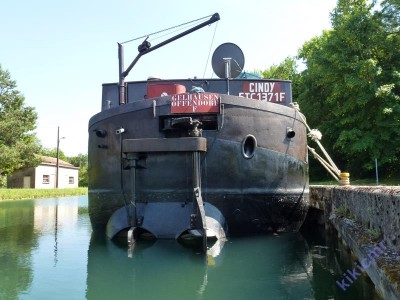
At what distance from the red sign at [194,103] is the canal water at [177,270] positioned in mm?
1958

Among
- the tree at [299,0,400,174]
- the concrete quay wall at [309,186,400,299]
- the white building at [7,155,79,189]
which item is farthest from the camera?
the white building at [7,155,79,189]

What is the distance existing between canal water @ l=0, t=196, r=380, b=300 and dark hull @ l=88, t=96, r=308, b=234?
19.9 inches

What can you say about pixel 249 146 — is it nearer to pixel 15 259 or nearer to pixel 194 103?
pixel 194 103

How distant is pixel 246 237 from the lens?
245 inches

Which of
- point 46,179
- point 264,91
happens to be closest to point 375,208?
point 264,91

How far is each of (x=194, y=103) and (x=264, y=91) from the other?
1.90m

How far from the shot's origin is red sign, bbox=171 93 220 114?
5949mm

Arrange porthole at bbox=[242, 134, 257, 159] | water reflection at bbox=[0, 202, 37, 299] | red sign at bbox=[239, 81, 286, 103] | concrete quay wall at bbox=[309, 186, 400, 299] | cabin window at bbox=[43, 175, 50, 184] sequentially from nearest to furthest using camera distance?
1. concrete quay wall at bbox=[309, 186, 400, 299]
2. water reflection at bbox=[0, 202, 37, 299]
3. porthole at bbox=[242, 134, 257, 159]
4. red sign at bbox=[239, 81, 286, 103]
5. cabin window at bbox=[43, 175, 50, 184]

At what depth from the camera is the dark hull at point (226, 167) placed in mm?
6039

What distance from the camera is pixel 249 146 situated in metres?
6.29

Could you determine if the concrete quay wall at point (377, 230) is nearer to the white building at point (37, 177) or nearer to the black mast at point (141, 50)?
the black mast at point (141, 50)

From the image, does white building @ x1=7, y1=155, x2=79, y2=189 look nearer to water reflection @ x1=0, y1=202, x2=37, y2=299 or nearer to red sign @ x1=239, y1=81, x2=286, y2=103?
water reflection @ x1=0, y1=202, x2=37, y2=299

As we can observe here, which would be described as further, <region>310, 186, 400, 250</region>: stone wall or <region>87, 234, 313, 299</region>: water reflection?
<region>87, 234, 313, 299</region>: water reflection

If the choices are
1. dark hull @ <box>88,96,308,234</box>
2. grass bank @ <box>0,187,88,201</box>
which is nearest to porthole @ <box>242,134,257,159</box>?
dark hull @ <box>88,96,308,234</box>
